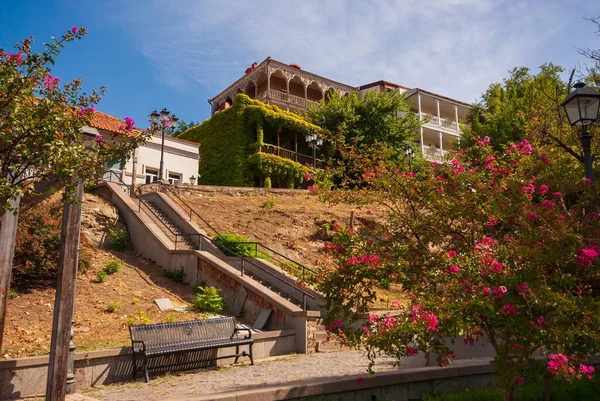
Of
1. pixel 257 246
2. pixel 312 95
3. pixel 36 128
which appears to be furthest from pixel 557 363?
pixel 312 95

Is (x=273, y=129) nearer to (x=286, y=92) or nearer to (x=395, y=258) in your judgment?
(x=286, y=92)

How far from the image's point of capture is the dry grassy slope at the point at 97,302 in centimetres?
900

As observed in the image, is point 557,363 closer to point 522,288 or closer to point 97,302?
point 522,288

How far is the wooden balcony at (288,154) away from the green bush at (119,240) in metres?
15.1

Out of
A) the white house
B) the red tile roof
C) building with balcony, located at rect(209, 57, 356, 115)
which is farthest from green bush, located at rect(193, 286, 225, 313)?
building with balcony, located at rect(209, 57, 356, 115)

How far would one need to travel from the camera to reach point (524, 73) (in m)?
38.2

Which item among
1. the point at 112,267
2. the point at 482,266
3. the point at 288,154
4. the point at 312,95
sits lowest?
the point at 482,266

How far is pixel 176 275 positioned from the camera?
14.1 metres

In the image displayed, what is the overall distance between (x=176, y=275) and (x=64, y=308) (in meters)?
7.27

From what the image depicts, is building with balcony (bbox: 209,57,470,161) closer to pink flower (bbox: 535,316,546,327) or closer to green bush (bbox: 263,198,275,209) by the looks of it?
green bush (bbox: 263,198,275,209)

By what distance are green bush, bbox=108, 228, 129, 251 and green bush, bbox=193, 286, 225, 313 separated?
16.0 feet

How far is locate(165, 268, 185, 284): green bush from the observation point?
1412 cm

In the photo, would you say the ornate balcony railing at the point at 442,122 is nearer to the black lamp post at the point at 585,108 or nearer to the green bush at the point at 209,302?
the green bush at the point at 209,302

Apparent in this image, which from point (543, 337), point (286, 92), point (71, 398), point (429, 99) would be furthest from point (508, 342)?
point (429, 99)
